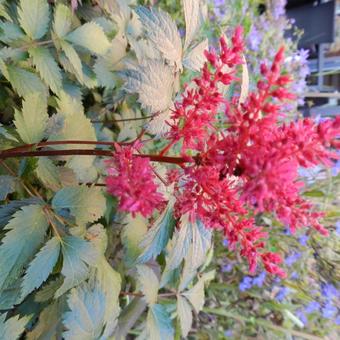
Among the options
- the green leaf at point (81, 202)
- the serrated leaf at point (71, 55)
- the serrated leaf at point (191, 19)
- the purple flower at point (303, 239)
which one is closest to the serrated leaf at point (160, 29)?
the serrated leaf at point (191, 19)

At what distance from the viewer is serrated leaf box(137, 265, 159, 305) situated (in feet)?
4.08

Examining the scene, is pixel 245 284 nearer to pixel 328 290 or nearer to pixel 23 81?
pixel 328 290

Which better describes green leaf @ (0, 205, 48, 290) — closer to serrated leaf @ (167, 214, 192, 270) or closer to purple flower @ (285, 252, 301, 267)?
serrated leaf @ (167, 214, 192, 270)

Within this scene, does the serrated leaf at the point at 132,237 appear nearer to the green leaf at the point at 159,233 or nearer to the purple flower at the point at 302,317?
the green leaf at the point at 159,233

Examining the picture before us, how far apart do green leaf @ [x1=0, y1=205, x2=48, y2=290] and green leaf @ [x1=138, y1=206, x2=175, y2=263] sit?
0.24m

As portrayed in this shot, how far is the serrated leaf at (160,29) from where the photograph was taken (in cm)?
92

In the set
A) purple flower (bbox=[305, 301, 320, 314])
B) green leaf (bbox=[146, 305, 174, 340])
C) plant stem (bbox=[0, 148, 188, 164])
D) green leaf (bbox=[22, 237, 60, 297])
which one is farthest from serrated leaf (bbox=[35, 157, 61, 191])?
purple flower (bbox=[305, 301, 320, 314])

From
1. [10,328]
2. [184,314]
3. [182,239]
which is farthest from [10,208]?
[184,314]

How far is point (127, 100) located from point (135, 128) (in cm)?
11

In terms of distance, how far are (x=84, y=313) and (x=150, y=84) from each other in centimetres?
61

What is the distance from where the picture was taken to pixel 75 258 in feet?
3.08

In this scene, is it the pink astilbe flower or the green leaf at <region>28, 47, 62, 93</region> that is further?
the green leaf at <region>28, 47, 62, 93</region>

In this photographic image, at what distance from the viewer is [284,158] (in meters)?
0.64

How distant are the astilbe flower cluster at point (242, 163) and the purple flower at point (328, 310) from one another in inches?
64.0
